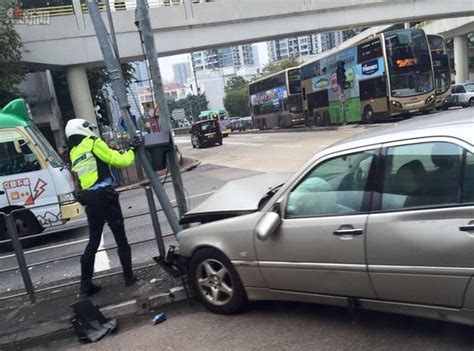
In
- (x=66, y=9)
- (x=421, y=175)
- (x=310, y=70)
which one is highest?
(x=66, y=9)

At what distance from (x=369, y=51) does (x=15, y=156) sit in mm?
19702

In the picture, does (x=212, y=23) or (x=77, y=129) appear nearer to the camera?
(x=77, y=129)

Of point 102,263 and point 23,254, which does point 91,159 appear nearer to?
point 23,254

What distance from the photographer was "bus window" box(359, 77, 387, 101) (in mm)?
23219

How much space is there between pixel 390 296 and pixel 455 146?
42.7 inches

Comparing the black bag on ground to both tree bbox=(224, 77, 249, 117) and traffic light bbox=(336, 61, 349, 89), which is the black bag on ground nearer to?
traffic light bbox=(336, 61, 349, 89)

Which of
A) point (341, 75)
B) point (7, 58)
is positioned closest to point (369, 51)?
point (341, 75)

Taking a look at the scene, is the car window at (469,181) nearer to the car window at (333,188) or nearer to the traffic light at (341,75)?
the car window at (333,188)

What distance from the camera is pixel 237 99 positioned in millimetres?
92812

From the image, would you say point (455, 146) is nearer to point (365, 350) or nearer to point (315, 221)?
point (315, 221)

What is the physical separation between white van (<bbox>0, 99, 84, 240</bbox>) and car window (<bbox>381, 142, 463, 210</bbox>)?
21.9 ft

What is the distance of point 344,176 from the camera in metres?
3.45

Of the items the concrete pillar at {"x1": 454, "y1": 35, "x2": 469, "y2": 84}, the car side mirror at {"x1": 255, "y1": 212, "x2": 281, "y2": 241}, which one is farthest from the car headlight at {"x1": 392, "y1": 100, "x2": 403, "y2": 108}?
the concrete pillar at {"x1": 454, "y1": 35, "x2": 469, "y2": 84}

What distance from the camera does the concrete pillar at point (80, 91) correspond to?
23.0 m
